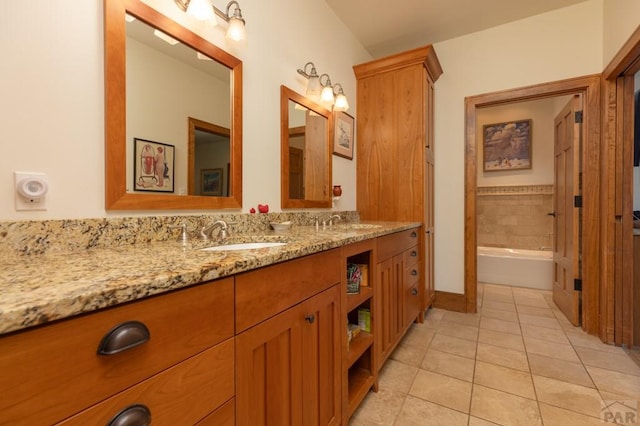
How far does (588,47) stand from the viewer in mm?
2293

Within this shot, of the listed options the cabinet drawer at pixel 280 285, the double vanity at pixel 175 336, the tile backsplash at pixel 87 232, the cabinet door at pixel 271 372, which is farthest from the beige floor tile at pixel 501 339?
the tile backsplash at pixel 87 232

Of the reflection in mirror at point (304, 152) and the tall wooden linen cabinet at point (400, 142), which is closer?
the reflection in mirror at point (304, 152)

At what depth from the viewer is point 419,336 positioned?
2.21 m

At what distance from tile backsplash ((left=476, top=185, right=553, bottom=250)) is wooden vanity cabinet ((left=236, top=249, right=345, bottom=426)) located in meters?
3.64

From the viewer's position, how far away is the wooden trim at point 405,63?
7.82ft

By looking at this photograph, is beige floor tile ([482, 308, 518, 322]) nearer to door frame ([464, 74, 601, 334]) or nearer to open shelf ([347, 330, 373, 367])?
door frame ([464, 74, 601, 334])

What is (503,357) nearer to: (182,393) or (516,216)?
(182,393)

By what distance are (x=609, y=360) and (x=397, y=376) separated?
56.5 inches

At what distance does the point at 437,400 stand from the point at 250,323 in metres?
1.28

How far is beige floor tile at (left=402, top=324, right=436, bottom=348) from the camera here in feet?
6.87

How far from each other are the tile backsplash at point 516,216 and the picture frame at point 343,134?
246cm

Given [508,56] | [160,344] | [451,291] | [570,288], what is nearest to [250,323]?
[160,344]

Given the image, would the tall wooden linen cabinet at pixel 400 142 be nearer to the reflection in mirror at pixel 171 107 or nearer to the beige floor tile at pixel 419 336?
the beige floor tile at pixel 419 336

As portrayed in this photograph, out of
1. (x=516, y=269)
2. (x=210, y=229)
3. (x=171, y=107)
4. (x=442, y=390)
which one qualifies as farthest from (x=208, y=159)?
(x=516, y=269)
